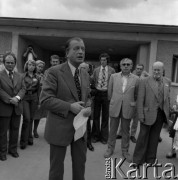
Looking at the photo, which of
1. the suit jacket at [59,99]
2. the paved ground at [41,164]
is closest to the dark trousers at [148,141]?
the paved ground at [41,164]

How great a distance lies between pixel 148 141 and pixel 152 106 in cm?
71

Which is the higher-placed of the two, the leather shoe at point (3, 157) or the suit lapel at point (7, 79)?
the suit lapel at point (7, 79)

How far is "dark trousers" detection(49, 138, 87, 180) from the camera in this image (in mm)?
2758

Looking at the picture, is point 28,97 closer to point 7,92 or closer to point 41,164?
point 7,92

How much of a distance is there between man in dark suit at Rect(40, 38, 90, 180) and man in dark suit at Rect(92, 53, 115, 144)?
2741 millimetres

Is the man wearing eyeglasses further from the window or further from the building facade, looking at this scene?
the window

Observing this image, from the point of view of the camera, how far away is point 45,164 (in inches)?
165

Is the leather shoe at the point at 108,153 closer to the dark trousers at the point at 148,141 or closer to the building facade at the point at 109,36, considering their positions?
the dark trousers at the point at 148,141

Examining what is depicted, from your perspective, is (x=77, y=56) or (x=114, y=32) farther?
(x=114, y=32)

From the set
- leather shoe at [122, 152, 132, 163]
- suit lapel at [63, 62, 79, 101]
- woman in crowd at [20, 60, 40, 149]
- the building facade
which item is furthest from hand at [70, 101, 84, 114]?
the building facade

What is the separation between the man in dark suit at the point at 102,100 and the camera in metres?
5.57

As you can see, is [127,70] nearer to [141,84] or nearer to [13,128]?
[141,84]

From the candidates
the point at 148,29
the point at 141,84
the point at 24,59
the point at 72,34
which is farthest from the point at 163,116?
the point at 24,59

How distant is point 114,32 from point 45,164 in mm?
6339
